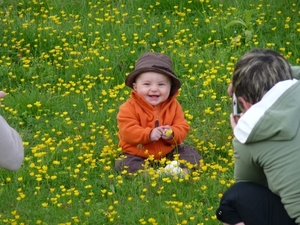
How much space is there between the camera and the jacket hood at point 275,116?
4.10 metres

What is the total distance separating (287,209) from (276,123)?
1.48ft

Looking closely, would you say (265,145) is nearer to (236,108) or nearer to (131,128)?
(236,108)

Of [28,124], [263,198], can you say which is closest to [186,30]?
[28,124]

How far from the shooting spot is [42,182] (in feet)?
19.2

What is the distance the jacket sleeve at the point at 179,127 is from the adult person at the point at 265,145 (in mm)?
1519

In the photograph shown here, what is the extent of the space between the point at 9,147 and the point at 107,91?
316cm

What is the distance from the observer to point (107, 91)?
7254mm

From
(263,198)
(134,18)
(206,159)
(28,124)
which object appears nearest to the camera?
(263,198)

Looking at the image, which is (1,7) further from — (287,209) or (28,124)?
(287,209)

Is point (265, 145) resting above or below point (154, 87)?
above

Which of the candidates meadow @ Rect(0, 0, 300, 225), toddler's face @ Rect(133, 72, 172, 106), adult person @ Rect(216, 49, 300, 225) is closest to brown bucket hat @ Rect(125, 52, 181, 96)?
A: toddler's face @ Rect(133, 72, 172, 106)

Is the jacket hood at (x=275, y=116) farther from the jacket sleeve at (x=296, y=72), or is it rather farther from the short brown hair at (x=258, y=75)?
the jacket sleeve at (x=296, y=72)

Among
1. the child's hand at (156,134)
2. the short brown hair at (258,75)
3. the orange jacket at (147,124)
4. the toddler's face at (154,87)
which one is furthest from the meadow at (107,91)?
the short brown hair at (258,75)

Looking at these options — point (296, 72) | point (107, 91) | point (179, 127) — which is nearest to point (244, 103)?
point (296, 72)
